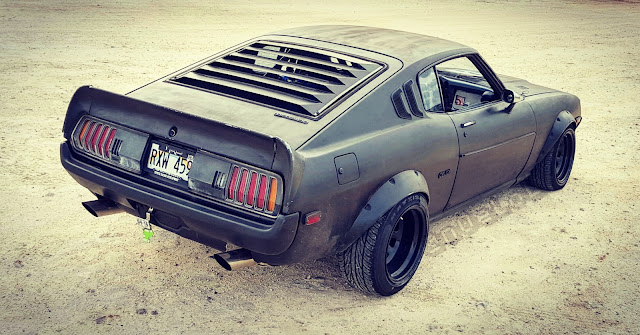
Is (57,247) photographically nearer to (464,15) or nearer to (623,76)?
(623,76)

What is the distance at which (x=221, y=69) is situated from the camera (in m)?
4.61

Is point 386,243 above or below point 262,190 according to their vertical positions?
below

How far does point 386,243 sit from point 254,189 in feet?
3.14

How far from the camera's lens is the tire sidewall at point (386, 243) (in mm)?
3939

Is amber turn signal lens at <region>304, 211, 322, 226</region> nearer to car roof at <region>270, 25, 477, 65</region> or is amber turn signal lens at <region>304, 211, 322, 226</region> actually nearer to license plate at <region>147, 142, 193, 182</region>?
license plate at <region>147, 142, 193, 182</region>

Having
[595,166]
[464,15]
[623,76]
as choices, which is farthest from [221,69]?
[464,15]

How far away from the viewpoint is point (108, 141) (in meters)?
3.92

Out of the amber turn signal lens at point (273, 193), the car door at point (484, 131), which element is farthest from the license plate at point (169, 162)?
the car door at point (484, 131)

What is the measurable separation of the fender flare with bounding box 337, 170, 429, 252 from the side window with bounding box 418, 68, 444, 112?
616mm

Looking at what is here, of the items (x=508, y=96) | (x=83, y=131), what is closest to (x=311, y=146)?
(x=83, y=131)

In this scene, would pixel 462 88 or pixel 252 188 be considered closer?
pixel 252 188

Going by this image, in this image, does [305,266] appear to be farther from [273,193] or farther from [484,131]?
[484,131]

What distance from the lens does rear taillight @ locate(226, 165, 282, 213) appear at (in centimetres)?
344

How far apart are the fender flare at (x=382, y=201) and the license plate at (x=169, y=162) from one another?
979mm
